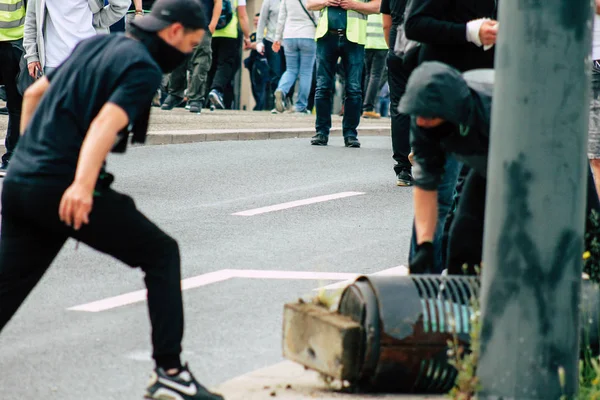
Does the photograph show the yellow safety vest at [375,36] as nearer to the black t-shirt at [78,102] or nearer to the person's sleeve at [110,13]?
the person's sleeve at [110,13]

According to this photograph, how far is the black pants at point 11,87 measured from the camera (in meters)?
11.0

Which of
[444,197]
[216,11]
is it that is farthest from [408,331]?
[216,11]

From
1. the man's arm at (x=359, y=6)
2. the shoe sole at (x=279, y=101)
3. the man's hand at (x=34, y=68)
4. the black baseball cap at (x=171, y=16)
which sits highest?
the black baseball cap at (x=171, y=16)

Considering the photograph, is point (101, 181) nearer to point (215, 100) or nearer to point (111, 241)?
point (111, 241)

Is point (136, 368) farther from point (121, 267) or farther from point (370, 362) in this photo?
point (121, 267)

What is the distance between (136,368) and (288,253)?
9.08ft

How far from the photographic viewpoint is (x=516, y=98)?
4.05 metres

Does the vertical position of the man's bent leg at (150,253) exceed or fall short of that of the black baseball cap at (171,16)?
it falls short

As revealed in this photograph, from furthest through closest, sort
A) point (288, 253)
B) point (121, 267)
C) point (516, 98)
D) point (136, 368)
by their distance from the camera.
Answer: point (288, 253) < point (121, 267) < point (136, 368) < point (516, 98)

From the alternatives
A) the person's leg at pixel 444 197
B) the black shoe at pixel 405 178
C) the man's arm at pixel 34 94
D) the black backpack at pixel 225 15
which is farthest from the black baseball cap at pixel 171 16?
the black backpack at pixel 225 15

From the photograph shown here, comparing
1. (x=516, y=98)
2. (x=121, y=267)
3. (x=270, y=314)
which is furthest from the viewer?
Answer: (x=121, y=267)

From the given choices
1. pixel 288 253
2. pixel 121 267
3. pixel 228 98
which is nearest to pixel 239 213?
pixel 288 253

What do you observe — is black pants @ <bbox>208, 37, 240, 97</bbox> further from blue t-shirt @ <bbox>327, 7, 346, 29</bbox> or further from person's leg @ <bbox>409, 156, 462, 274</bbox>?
person's leg @ <bbox>409, 156, 462, 274</bbox>

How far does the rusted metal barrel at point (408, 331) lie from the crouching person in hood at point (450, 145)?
0.19m
